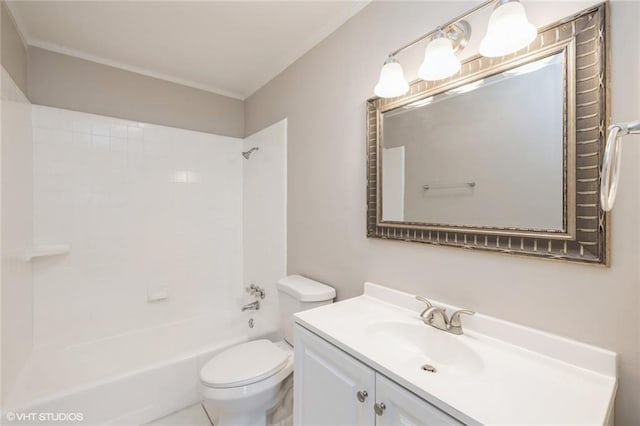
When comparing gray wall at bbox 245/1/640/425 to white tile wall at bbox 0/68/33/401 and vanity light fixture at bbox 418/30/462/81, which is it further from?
white tile wall at bbox 0/68/33/401

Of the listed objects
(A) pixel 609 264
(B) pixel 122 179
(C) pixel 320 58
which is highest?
(C) pixel 320 58

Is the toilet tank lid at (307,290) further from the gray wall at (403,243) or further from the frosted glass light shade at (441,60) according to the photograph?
the frosted glass light shade at (441,60)

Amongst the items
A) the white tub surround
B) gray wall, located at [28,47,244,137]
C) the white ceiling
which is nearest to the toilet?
the white tub surround

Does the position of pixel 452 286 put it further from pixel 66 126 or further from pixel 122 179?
pixel 66 126

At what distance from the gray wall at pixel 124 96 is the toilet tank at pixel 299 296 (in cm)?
172

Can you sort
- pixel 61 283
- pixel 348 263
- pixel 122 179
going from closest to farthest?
pixel 348 263 → pixel 61 283 → pixel 122 179

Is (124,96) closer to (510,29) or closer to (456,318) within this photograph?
(510,29)

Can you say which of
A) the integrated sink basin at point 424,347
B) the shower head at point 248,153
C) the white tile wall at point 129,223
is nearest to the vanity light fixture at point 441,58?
the integrated sink basin at point 424,347

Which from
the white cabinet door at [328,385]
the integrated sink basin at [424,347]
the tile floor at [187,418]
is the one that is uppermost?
the integrated sink basin at [424,347]

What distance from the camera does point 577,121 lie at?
81 centimetres

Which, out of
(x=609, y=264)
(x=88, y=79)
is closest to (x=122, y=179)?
(x=88, y=79)

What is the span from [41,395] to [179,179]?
1.62 metres

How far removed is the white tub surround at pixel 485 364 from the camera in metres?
0.66

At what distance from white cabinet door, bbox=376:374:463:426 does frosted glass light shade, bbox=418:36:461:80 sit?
1.06m
